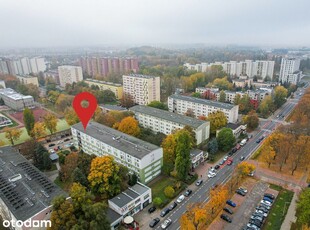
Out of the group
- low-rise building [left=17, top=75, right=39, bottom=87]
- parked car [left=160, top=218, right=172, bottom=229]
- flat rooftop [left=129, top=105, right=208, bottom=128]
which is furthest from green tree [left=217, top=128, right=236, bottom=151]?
low-rise building [left=17, top=75, right=39, bottom=87]

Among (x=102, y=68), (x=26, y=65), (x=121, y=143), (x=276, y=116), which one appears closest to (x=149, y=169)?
(x=121, y=143)

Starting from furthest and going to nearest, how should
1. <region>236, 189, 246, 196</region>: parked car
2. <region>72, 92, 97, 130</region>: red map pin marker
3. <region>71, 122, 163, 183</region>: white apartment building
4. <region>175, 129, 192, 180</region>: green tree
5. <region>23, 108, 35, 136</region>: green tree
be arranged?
<region>23, 108, 35, 136</region>: green tree → <region>71, 122, 163, 183</region>: white apartment building → <region>175, 129, 192, 180</region>: green tree → <region>236, 189, 246, 196</region>: parked car → <region>72, 92, 97, 130</region>: red map pin marker

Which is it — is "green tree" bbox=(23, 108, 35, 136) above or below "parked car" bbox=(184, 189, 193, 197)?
above

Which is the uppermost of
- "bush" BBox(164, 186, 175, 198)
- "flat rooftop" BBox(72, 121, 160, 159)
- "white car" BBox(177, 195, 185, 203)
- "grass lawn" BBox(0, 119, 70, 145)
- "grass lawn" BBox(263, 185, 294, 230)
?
"flat rooftop" BBox(72, 121, 160, 159)

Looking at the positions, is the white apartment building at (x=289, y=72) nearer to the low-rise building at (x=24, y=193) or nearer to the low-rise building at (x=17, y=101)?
the low-rise building at (x=17, y=101)

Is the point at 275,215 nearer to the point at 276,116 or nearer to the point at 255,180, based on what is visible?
the point at 255,180

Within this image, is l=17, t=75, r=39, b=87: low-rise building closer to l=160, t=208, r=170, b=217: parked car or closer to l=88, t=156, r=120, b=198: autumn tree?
l=88, t=156, r=120, b=198: autumn tree
